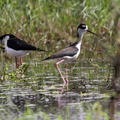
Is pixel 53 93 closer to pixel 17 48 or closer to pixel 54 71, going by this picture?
pixel 54 71

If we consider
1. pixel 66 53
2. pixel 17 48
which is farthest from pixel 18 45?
pixel 66 53

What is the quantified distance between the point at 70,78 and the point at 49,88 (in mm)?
1114

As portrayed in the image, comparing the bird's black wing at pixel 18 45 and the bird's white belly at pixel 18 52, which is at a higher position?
the bird's black wing at pixel 18 45

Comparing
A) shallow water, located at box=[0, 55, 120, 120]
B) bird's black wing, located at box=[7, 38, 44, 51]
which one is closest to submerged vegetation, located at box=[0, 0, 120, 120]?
shallow water, located at box=[0, 55, 120, 120]

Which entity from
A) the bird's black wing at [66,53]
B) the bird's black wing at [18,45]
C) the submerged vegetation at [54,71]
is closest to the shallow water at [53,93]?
the submerged vegetation at [54,71]

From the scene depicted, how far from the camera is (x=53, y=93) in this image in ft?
21.5

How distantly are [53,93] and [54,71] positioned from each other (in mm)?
2427

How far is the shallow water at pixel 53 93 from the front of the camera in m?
5.20

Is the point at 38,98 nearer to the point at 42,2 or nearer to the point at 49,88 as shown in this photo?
the point at 49,88

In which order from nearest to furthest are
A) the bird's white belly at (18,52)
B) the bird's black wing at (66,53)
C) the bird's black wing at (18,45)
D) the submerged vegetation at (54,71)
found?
the submerged vegetation at (54,71) → the bird's black wing at (66,53) → the bird's black wing at (18,45) → the bird's white belly at (18,52)

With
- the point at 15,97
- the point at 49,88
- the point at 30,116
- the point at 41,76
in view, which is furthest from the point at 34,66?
the point at 30,116

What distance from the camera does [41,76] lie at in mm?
8156

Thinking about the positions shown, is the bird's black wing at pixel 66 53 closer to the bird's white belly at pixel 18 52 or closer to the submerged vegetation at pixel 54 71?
the submerged vegetation at pixel 54 71

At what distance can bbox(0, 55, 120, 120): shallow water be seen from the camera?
205 inches
